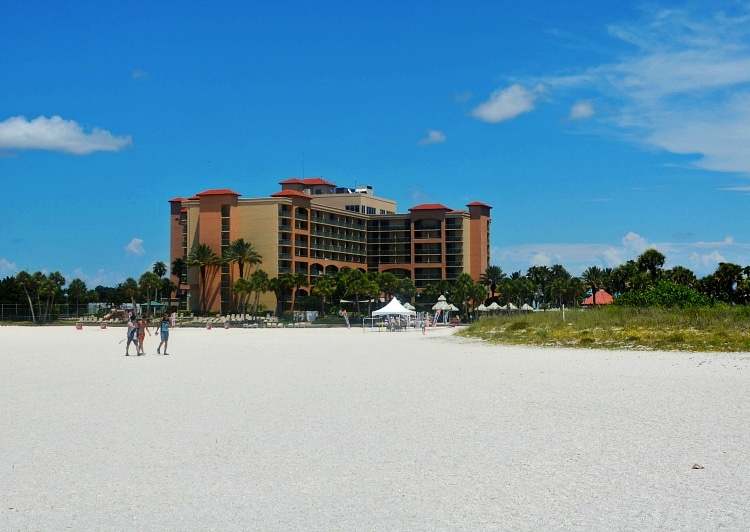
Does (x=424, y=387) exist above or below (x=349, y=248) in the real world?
below

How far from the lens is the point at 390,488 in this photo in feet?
27.9

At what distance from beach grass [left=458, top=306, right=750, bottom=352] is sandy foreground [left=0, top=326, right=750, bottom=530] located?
464 inches

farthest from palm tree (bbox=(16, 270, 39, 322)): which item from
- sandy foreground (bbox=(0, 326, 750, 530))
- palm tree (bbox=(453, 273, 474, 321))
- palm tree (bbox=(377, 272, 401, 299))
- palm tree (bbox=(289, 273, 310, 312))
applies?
sandy foreground (bbox=(0, 326, 750, 530))

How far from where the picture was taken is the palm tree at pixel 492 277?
12669 cm

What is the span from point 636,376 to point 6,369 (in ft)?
57.1

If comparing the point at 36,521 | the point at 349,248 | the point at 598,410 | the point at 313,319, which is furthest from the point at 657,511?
the point at 349,248

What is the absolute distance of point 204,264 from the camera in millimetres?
110938

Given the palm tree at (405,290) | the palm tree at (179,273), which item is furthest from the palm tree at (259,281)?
the palm tree at (179,273)

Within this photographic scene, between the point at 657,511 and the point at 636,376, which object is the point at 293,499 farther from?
the point at 636,376

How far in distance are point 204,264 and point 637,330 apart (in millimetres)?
82157

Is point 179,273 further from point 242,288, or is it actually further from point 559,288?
point 559,288

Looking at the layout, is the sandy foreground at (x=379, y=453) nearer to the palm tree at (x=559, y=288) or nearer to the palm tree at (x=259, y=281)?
the palm tree at (x=259, y=281)

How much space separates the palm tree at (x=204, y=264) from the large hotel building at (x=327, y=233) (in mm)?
828

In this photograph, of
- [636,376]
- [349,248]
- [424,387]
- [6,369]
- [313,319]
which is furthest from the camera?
[349,248]
